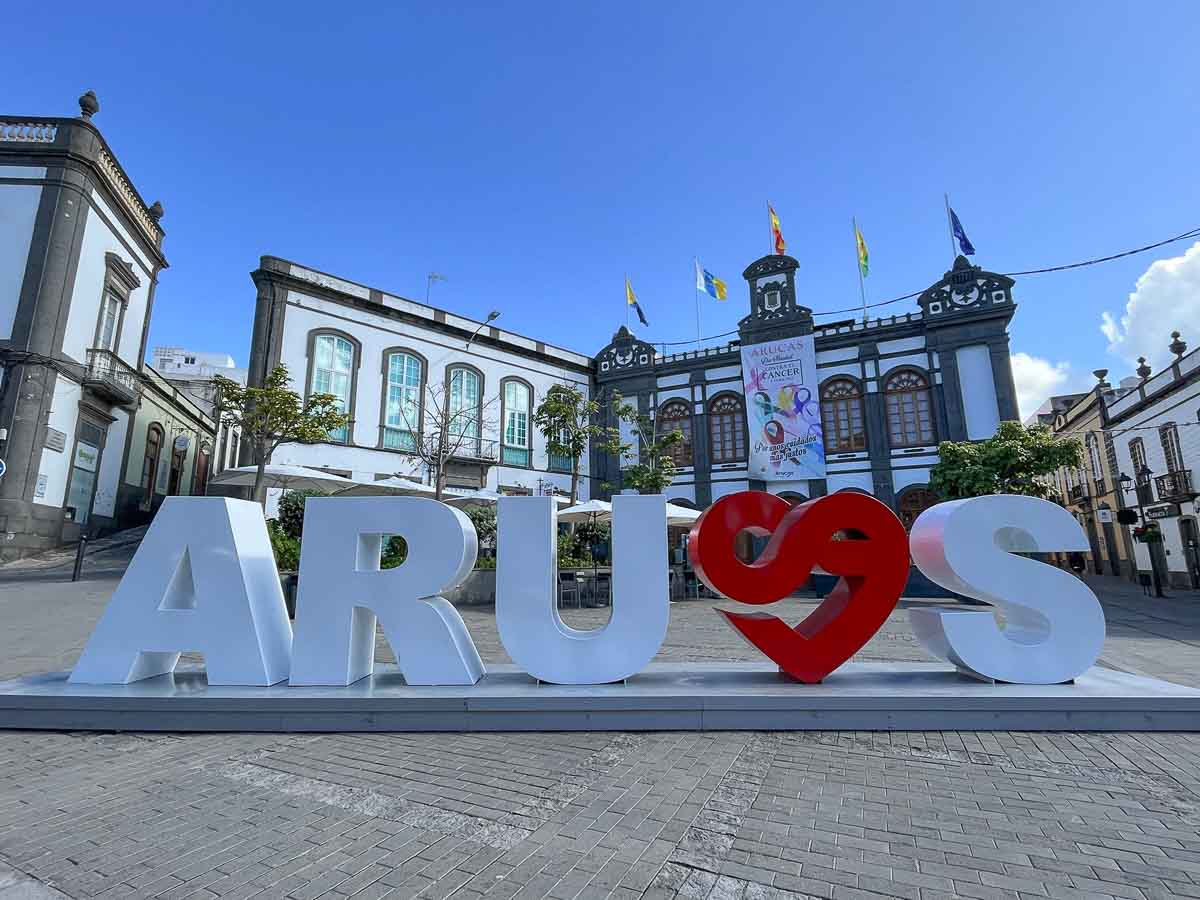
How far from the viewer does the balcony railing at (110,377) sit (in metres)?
17.5

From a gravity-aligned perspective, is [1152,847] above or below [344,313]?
below

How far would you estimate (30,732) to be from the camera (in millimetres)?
4285

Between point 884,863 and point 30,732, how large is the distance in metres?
5.41

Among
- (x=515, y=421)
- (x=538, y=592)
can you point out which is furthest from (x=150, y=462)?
(x=538, y=592)

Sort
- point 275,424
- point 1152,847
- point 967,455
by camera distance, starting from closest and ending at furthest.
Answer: point 1152,847, point 275,424, point 967,455

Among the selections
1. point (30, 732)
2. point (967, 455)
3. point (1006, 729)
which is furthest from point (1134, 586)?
point (30, 732)

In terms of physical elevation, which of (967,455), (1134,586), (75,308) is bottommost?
(1134,586)

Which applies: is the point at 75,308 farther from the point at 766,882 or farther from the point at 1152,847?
the point at 1152,847

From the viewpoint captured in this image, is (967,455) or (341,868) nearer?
(341,868)

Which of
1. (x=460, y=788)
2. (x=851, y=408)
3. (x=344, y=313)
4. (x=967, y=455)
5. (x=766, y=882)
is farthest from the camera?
(x=851, y=408)

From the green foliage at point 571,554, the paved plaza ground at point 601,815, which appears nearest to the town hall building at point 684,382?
the green foliage at point 571,554

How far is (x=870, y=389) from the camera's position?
73.9ft

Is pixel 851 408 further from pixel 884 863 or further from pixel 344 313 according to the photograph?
pixel 884 863

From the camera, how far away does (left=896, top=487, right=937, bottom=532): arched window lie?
70.3ft
